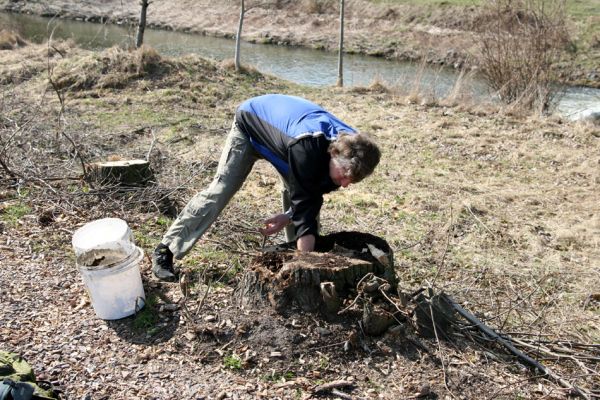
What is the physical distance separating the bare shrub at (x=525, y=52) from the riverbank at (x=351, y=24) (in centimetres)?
683

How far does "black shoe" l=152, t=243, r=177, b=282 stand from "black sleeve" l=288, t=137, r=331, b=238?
95cm

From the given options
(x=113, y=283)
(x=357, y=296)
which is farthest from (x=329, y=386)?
(x=113, y=283)

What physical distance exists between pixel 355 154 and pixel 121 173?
9.13ft

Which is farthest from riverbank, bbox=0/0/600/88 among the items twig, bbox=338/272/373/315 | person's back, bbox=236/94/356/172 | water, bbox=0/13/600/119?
twig, bbox=338/272/373/315

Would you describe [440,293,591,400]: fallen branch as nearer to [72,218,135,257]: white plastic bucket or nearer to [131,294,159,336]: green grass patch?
[131,294,159,336]: green grass patch

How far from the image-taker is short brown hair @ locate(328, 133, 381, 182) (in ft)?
8.96

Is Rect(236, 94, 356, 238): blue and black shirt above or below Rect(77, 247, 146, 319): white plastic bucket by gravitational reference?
above

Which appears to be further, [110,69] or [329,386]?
[110,69]

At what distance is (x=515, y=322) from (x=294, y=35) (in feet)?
68.7

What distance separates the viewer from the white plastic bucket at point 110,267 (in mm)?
2979

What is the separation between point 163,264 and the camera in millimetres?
3477

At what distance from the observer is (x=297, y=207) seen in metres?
2.94

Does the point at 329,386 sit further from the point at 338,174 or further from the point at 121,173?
the point at 121,173

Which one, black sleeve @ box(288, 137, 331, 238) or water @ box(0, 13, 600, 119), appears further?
water @ box(0, 13, 600, 119)
